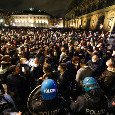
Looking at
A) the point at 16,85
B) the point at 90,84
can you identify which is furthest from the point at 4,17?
the point at 90,84

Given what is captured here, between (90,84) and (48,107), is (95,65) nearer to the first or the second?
(90,84)

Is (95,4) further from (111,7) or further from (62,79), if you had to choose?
(62,79)

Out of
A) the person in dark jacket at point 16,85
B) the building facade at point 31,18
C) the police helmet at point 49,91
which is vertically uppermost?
the building facade at point 31,18

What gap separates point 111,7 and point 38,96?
91.4 ft

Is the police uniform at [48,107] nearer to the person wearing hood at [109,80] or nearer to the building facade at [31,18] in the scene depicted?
the person wearing hood at [109,80]

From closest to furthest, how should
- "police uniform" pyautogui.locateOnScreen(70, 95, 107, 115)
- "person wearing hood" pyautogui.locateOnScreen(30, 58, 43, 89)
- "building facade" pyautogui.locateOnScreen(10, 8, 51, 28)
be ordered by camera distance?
1. "police uniform" pyautogui.locateOnScreen(70, 95, 107, 115)
2. "person wearing hood" pyautogui.locateOnScreen(30, 58, 43, 89)
3. "building facade" pyautogui.locateOnScreen(10, 8, 51, 28)

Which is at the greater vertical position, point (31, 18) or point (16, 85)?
point (31, 18)

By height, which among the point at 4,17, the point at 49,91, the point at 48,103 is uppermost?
the point at 4,17

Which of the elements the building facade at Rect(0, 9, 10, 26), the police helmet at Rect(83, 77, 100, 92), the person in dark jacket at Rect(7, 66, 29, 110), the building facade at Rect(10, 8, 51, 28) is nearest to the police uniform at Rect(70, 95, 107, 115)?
the police helmet at Rect(83, 77, 100, 92)

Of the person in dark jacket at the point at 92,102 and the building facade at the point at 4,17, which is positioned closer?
the person in dark jacket at the point at 92,102

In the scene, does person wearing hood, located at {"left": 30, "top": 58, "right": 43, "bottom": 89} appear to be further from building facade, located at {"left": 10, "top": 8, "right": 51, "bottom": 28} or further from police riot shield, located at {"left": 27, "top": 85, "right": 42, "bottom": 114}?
building facade, located at {"left": 10, "top": 8, "right": 51, "bottom": 28}

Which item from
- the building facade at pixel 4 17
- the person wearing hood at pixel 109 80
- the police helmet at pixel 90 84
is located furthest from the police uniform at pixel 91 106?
the building facade at pixel 4 17

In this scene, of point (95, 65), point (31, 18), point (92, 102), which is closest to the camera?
point (92, 102)

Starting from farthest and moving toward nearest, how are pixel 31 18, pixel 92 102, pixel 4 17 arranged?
pixel 31 18
pixel 4 17
pixel 92 102
